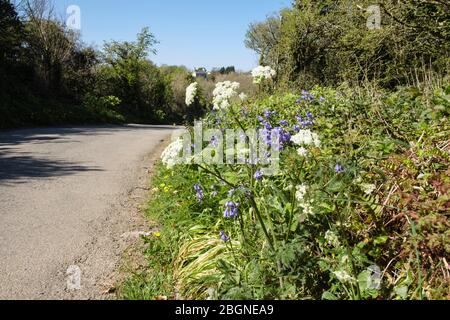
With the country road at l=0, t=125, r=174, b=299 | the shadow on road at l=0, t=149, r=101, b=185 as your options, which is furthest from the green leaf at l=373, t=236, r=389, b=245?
the shadow on road at l=0, t=149, r=101, b=185

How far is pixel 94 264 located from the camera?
3.92 meters

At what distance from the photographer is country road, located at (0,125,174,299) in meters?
3.60

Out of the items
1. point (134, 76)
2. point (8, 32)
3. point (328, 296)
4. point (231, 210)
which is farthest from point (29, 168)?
point (134, 76)

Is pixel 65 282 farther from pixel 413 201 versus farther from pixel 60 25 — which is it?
pixel 60 25

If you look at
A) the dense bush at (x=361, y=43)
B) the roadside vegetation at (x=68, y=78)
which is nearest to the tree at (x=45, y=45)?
the roadside vegetation at (x=68, y=78)

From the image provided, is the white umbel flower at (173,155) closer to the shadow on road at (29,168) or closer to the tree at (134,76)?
the shadow on road at (29,168)

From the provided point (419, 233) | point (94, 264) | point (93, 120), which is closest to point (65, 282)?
point (94, 264)

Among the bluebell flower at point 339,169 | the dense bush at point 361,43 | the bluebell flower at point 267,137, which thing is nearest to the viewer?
the bluebell flower at point 339,169

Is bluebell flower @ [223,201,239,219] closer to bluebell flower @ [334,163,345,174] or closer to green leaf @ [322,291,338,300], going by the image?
bluebell flower @ [334,163,345,174]

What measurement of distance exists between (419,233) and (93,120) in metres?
20.2

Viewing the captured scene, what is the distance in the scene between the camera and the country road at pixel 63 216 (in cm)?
360

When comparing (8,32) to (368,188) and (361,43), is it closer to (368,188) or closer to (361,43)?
(361,43)

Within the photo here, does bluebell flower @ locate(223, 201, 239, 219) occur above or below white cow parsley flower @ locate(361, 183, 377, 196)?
below

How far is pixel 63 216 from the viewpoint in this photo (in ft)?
17.1
